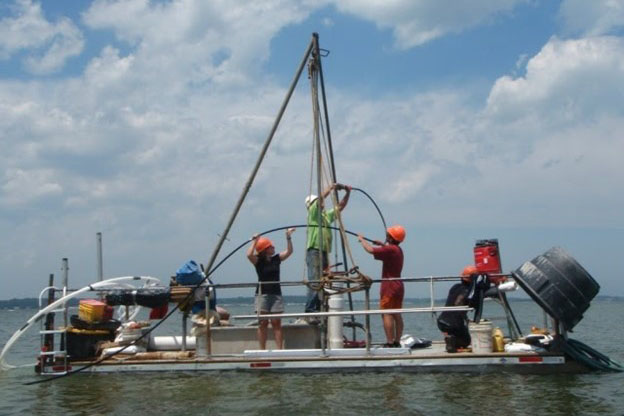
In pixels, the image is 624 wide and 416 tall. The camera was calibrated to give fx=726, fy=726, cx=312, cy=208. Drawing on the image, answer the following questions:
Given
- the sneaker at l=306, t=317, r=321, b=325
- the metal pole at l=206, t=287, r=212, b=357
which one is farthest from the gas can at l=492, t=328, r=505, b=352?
the metal pole at l=206, t=287, r=212, b=357

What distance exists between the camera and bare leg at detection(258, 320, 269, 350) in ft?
38.7

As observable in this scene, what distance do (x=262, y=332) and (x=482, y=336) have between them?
11.5 ft

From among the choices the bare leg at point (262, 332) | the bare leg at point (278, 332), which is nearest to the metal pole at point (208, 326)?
the bare leg at point (262, 332)

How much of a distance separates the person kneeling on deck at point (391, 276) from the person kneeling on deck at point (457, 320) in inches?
29.4

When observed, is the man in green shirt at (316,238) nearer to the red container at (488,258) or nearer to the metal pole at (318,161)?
the metal pole at (318,161)

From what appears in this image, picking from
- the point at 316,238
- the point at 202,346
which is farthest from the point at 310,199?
the point at 202,346

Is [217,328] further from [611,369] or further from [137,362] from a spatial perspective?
[611,369]

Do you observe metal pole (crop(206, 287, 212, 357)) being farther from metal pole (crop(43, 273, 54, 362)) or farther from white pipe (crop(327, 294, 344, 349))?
metal pole (crop(43, 273, 54, 362))

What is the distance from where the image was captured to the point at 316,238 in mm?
12789

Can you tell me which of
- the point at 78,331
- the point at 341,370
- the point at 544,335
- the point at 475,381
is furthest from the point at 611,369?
the point at 78,331

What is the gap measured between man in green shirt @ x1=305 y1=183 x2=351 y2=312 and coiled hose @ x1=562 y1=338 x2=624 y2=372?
4.00 metres

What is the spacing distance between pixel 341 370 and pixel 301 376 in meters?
0.63

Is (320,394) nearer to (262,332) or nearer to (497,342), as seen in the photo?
(262,332)

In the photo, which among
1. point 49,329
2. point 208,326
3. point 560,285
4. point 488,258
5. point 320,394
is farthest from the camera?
point 49,329
